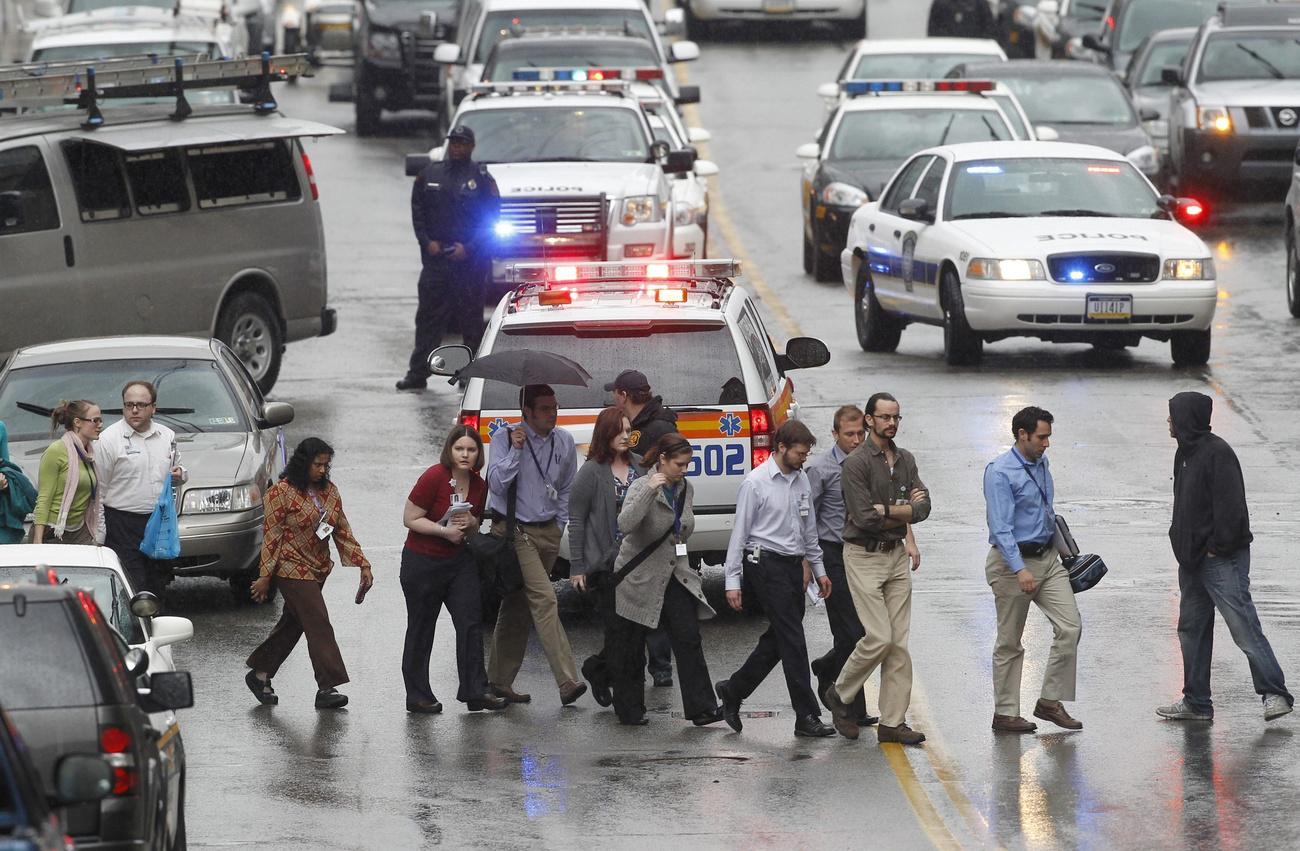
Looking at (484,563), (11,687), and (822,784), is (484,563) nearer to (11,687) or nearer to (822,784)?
(822,784)

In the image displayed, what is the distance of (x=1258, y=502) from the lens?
48.2ft

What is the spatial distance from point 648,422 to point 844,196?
12866mm

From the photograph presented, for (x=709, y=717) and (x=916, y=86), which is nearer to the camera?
(x=709, y=717)

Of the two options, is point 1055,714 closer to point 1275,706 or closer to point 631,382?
point 1275,706

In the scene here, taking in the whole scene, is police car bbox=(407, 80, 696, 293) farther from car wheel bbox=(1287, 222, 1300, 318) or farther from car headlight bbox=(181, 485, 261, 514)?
car headlight bbox=(181, 485, 261, 514)

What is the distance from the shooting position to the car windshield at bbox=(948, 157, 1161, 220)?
1950 cm

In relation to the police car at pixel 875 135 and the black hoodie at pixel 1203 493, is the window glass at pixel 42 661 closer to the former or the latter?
the black hoodie at pixel 1203 493

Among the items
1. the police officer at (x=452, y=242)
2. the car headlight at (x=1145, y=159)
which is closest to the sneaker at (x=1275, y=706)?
the police officer at (x=452, y=242)

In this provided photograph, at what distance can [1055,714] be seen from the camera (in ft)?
33.7

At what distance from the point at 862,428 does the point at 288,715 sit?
3.03 m

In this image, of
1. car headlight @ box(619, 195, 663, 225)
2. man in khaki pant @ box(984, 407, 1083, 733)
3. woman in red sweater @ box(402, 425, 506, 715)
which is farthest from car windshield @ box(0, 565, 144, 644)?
car headlight @ box(619, 195, 663, 225)

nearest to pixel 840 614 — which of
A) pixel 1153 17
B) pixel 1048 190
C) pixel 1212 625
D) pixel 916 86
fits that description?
pixel 1212 625

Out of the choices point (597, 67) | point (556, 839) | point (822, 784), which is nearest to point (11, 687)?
point (556, 839)

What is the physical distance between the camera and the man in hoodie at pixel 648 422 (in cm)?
1077
